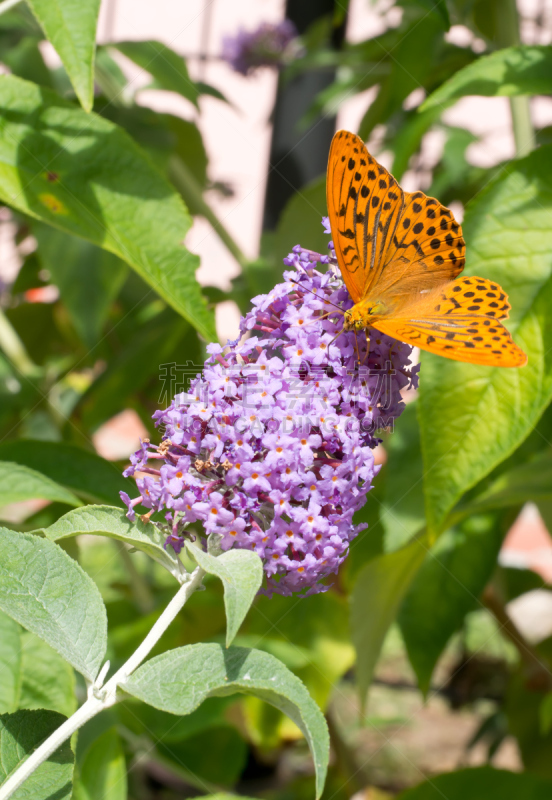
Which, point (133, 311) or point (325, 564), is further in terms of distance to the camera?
point (133, 311)

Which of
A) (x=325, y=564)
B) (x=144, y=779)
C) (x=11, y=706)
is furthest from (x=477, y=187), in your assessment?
(x=144, y=779)

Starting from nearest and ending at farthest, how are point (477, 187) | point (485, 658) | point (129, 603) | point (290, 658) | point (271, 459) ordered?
point (271, 459), point (290, 658), point (129, 603), point (477, 187), point (485, 658)

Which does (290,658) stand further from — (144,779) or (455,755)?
(455,755)

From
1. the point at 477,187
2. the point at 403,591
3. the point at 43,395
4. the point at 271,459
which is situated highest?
the point at 271,459

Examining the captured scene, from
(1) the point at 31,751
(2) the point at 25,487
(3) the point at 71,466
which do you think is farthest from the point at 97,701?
(3) the point at 71,466

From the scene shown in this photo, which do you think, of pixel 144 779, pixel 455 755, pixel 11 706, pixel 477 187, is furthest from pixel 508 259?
pixel 455 755

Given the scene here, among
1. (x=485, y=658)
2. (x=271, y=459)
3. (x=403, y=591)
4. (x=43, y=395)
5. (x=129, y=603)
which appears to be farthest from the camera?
(x=485, y=658)

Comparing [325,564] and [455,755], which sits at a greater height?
[325,564]

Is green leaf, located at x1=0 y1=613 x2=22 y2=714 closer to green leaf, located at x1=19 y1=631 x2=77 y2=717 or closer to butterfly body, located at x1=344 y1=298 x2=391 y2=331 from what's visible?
green leaf, located at x1=19 y1=631 x2=77 y2=717
